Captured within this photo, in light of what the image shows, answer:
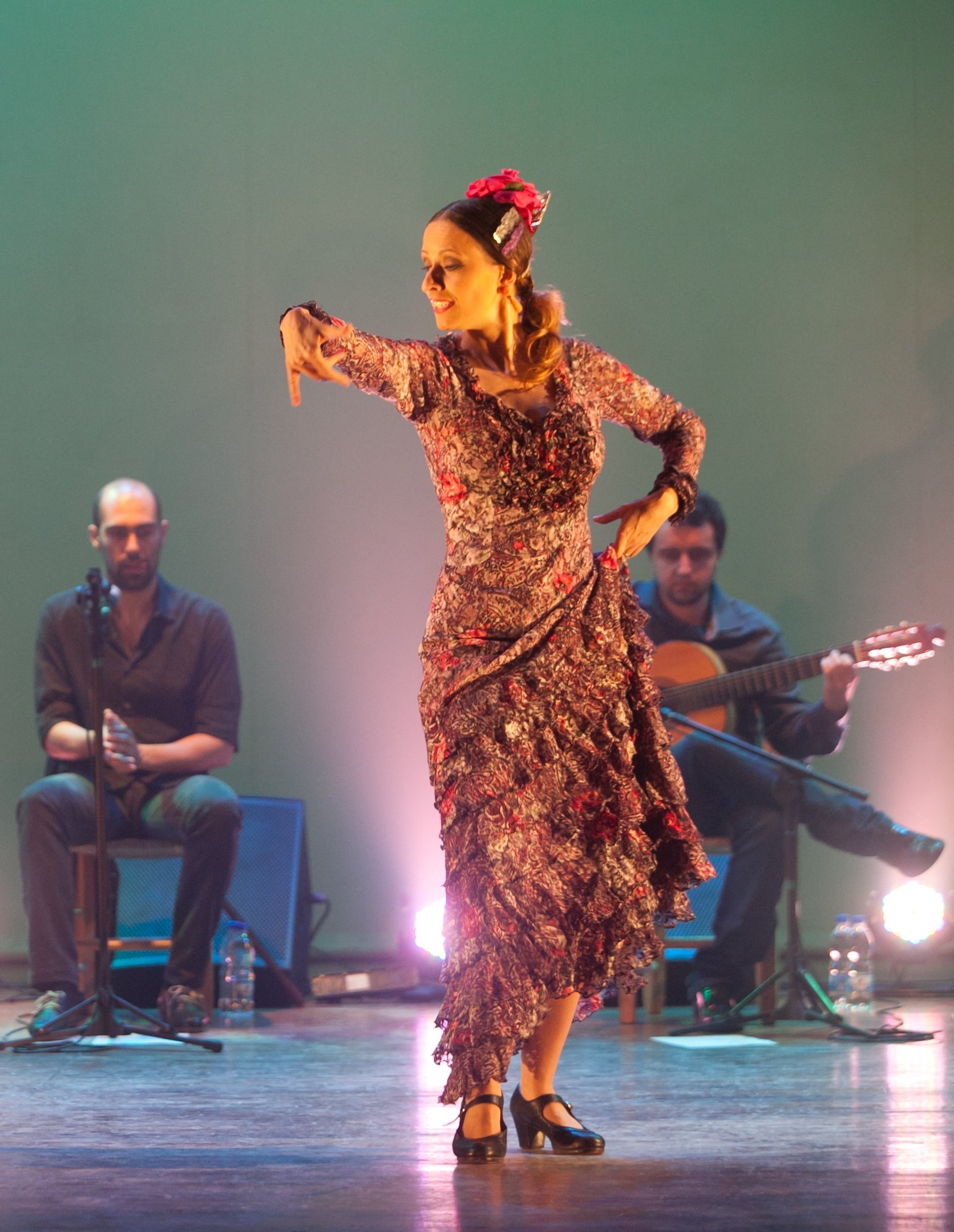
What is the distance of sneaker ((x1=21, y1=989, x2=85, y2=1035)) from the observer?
398cm

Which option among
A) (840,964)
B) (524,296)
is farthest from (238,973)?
(524,296)

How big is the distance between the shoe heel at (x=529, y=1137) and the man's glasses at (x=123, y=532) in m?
2.70

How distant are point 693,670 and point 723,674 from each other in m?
0.09

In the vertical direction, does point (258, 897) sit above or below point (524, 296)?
below

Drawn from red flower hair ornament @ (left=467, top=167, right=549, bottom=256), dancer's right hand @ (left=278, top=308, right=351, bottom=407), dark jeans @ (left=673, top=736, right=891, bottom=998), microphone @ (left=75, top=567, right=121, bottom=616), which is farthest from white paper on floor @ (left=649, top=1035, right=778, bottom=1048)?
dancer's right hand @ (left=278, top=308, right=351, bottom=407)

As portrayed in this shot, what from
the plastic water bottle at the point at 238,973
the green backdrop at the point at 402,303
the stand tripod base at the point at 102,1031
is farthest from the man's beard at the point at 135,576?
the stand tripod base at the point at 102,1031

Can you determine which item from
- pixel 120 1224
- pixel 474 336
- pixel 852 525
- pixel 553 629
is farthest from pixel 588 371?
pixel 852 525

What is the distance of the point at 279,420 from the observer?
5.42 metres

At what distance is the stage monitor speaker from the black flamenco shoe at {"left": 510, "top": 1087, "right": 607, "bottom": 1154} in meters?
2.52

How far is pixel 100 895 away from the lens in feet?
12.0

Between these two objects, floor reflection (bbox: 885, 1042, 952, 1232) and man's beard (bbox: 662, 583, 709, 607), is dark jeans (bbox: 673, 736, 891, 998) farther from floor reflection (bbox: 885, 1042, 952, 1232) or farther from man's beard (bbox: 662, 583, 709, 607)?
floor reflection (bbox: 885, 1042, 952, 1232)

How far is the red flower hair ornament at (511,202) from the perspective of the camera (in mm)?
2355

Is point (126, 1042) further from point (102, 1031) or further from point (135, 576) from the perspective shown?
point (135, 576)

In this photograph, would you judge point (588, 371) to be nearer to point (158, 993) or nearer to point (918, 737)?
point (158, 993)
